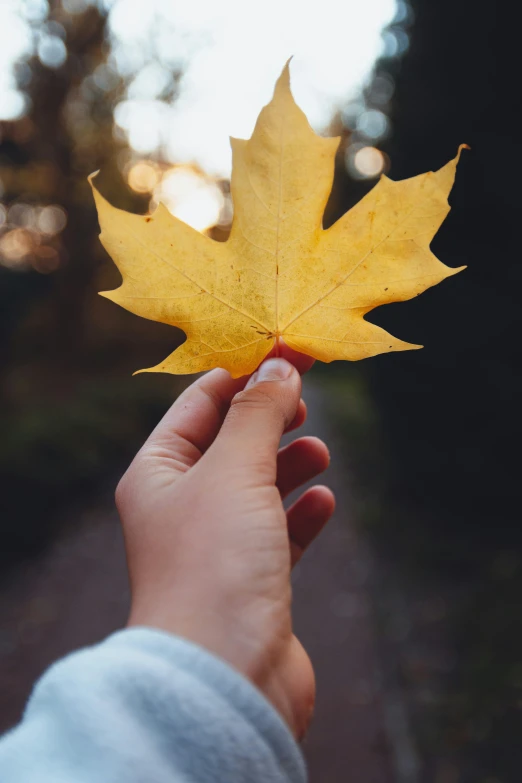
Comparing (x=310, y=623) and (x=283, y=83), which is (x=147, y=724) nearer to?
(x=283, y=83)

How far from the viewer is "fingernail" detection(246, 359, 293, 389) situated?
143cm

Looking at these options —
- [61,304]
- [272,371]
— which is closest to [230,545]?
[272,371]

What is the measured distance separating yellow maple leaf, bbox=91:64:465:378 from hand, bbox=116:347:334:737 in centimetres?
19

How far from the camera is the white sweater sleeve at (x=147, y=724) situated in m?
0.90

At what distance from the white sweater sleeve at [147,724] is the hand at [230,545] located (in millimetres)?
90

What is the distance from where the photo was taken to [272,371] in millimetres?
1449

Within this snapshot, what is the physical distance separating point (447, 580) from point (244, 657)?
371cm

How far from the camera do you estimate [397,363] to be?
19.1 ft

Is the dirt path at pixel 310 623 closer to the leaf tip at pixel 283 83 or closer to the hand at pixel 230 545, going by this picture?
the hand at pixel 230 545

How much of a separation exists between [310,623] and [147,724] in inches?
147

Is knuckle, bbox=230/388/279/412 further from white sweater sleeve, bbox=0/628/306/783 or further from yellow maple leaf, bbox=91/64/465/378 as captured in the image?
white sweater sleeve, bbox=0/628/306/783

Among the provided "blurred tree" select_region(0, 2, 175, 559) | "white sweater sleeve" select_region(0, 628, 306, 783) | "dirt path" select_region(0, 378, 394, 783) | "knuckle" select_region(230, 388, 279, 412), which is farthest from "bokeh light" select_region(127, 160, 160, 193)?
"white sweater sleeve" select_region(0, 628, 306, 783)

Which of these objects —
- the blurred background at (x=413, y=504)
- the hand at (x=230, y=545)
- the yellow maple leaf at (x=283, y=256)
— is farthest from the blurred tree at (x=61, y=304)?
the yellow maple leaf at (x=283, y=256)

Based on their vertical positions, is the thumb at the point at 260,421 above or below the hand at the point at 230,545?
above
